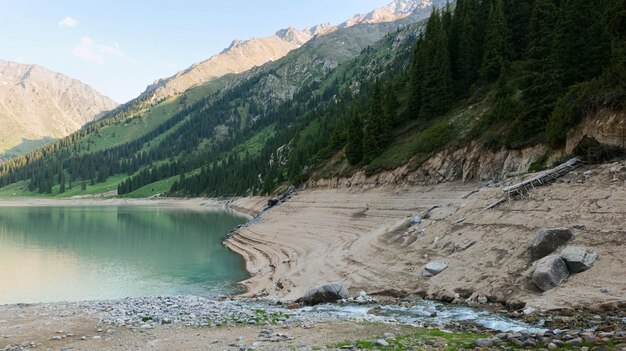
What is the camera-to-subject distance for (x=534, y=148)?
116 feet

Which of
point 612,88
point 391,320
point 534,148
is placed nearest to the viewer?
point 391,320

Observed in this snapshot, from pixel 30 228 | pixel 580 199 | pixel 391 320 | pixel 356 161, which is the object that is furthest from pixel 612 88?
pixel 30 228

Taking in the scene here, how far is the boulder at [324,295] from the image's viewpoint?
21.7 meters

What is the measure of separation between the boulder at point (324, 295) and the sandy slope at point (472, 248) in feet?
6.61

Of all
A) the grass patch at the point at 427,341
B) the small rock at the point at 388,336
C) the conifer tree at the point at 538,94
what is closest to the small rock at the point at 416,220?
the conifer tree at the point at 538,94

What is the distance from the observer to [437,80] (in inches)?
2419

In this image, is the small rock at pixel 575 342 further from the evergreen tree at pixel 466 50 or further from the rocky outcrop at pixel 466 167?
the evergreen tree at pixel 466 50

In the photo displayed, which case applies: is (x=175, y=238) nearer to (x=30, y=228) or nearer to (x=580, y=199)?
(x=30, y=228)

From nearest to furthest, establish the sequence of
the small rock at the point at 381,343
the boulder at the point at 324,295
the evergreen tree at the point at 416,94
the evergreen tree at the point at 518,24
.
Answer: the small rock at the point at 381,343, the boulder at the point at 324,295, the evergreen tree at the point at 518,24, the evergreen tree at the point at 416,94

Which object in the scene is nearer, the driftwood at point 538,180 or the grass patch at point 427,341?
the grass patch at point 427,341

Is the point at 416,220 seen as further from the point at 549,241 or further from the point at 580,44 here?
the point at 580,44

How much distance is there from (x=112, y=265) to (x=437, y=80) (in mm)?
48769

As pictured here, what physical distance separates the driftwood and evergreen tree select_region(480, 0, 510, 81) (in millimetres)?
34707

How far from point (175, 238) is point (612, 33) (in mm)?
64113
